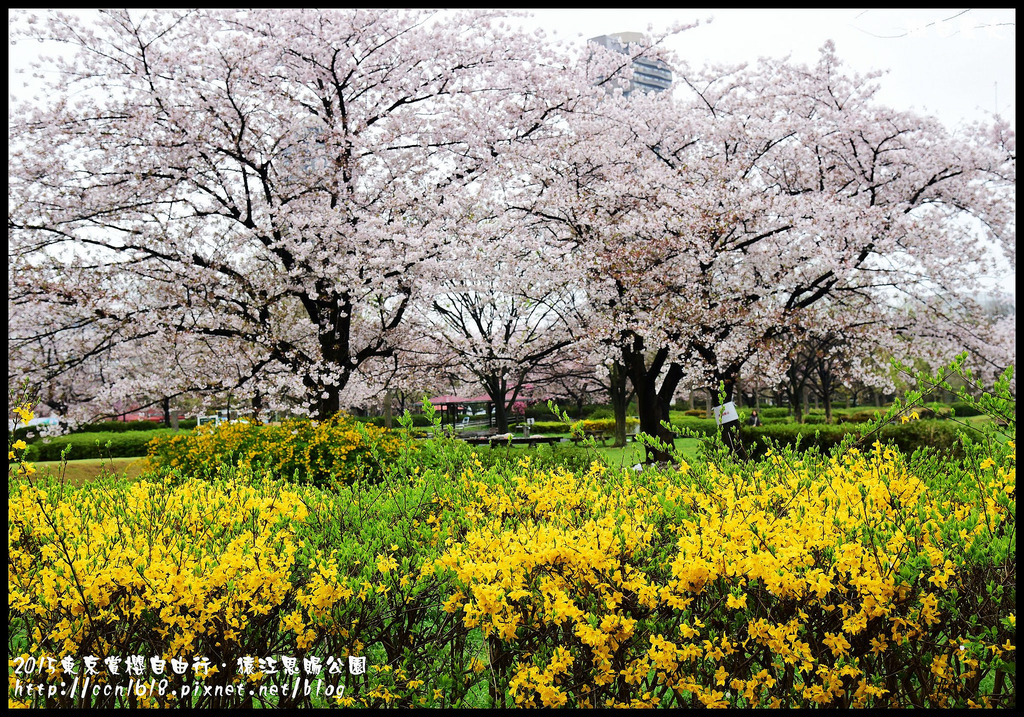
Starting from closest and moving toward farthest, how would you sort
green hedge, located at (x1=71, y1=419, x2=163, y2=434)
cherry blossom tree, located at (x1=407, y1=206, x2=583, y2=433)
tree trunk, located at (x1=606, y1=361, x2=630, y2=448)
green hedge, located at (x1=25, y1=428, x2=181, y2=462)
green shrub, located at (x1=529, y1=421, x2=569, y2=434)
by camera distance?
cherry blossom tree, located at (x1=407, y1=206, x2=583, y2=433)
green hedge, located at (x1=25, y1=428, x2=181, y2=462)
tree trunk, located at (x1=606, y1=361, x2=630, y2=448)
green hedge, located at (x1=71, y1=419, x2=163, y2=434)
green shrub, located at (x1=529, y1=421, x2=569, y2=434)

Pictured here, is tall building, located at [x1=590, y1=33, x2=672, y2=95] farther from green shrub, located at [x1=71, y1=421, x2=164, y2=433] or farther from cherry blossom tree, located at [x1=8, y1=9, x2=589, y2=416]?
green shrub, located at [x1=71, y1=421, x2=164, y2=433]

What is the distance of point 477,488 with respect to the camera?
3.39 metres

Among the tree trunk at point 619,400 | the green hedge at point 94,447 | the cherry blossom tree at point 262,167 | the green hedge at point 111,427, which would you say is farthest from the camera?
the green hedge at point 111,427

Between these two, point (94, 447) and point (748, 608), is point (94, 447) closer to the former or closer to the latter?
point (94, 447)

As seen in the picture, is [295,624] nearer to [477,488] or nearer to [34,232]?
[477,488]

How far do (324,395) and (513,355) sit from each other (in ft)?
14.4

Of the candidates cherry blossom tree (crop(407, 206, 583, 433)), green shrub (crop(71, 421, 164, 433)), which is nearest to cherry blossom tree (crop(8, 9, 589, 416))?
cherry blossom tree (crop(407, 206, 583, 433))

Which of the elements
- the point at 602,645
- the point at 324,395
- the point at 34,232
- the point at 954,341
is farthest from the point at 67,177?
the point at 954,341

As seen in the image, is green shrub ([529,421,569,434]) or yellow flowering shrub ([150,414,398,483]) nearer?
yellow flowering shrub ([150,414,398,483])

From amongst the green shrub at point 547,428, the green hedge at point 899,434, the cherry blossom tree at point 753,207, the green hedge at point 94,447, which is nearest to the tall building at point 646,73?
the cherry blossom tree at point 753,207

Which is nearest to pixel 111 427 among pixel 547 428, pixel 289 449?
pixel 547 428

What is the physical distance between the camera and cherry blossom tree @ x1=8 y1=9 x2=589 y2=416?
978 cm

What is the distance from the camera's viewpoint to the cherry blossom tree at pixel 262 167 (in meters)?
9.78

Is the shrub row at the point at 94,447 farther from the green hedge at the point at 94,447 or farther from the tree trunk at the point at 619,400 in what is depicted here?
the tree trunk at the point at 619,400
